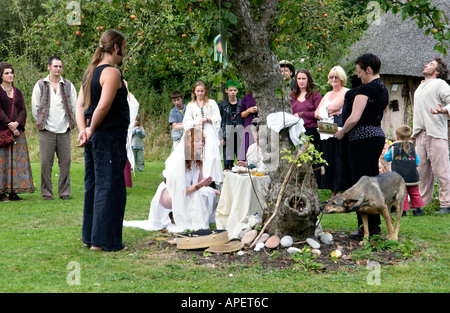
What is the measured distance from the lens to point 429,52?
52.1 feet

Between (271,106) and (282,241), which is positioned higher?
(271,106)

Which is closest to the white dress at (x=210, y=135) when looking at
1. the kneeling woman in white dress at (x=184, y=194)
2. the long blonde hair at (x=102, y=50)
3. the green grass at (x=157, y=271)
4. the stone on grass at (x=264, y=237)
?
the kneeling woman in white dress at (x=184, y=194)

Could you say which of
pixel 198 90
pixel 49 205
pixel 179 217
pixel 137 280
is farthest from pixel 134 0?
pixel 137 280

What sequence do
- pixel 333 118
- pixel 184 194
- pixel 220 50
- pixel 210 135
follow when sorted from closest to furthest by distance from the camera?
pixel 220 50, pixel 184 194, pixel 333 118, pixel 210 135

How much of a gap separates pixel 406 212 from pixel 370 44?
10397 mm

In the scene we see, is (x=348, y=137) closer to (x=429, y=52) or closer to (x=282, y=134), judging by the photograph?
(x=282, y=134)

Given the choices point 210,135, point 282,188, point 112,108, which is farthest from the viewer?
point 210,135

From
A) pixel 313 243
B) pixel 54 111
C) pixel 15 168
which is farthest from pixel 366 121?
pixel 15 168

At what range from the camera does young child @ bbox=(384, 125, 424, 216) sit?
829cm

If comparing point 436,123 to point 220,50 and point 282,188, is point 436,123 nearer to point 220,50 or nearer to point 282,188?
point 282,188

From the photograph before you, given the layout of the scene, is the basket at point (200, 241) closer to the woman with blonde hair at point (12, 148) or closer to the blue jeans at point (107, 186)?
the blue jeans at point (107, 186)

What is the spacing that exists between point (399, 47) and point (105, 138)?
12.8m

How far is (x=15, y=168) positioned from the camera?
9.73 m

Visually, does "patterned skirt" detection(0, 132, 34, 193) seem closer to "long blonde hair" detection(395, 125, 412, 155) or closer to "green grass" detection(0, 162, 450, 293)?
"green grass" detection(0, 162, 450, 293)
